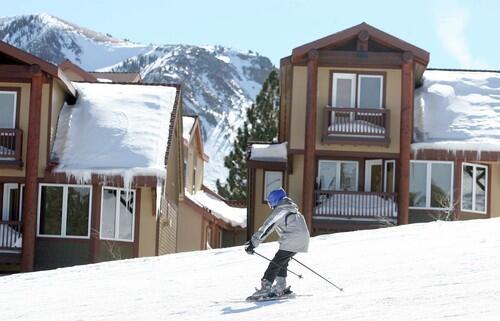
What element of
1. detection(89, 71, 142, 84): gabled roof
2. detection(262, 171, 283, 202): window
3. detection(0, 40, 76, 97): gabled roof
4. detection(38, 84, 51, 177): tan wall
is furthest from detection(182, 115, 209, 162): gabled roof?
detection(0, 40, 76, 97): gabled roof

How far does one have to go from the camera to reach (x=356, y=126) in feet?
100

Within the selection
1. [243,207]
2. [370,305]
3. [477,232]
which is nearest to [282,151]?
[243,207]

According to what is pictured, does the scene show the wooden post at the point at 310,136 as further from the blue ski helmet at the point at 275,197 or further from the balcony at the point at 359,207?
the blue ski helmet at the point at 275,197

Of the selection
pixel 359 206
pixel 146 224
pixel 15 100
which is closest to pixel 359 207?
pixel 359 206

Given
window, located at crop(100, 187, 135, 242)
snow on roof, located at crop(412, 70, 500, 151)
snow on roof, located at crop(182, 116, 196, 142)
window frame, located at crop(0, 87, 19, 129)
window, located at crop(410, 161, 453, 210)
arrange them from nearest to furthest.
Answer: window frame, located at crop(0, 87, 19, 129), window, located at crop(100, 187, 135, 242), snow on roof, located at crop(412, 70, 500, 151), window, located at crop(410, 161, 453, 210), snow on roof, located at crop(182, 116, 196, 142)

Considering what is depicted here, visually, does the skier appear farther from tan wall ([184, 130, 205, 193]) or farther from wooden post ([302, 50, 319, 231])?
tan wall ([184, 130, 205, 193])

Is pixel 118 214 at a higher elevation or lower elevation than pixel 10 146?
lower

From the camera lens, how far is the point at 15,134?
28.0 meters

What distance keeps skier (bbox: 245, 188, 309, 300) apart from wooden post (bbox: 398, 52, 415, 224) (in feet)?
54.0

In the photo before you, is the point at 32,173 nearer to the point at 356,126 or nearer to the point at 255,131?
the point at 356,126

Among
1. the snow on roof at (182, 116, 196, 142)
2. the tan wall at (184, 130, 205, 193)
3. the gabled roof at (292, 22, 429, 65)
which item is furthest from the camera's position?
the tan wall at (184, 130, 205, 193)

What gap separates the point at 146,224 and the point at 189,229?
9421mm

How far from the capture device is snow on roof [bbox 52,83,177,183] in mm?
28078

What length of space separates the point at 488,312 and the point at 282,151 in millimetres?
23111
